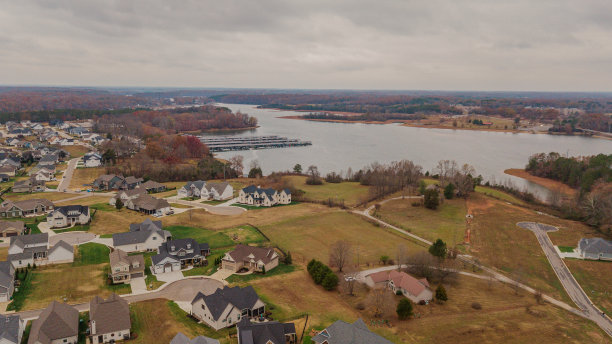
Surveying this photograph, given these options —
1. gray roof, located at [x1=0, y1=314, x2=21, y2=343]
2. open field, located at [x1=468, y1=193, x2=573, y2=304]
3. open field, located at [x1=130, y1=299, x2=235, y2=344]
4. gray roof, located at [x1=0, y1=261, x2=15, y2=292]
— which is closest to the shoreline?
open field, located at [x1=468, y1=193, x2=573, y2=304]

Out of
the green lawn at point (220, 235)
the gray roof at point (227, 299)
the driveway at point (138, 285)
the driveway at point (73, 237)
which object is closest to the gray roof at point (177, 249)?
the driveway at point (138, 285)

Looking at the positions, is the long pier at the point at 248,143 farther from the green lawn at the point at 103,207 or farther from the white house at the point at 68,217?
the white house at the point at 68,217

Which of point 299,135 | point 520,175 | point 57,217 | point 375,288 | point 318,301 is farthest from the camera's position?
point 299,135

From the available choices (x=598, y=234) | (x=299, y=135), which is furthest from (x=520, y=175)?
(x=299, y=135)

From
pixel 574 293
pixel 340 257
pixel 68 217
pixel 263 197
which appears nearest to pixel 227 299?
pixel 340 257

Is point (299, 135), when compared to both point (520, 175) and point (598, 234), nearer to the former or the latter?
point (520, 175)

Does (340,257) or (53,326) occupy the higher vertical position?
(340,257)

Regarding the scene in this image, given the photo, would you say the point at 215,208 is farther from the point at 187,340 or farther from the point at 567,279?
the point at 567,279

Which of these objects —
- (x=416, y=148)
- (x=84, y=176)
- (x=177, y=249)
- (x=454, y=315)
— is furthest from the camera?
(x=416, y=148)
